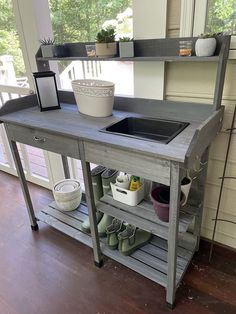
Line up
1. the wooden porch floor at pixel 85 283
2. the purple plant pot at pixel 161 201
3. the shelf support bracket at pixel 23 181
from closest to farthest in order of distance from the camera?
the purple plant pot at pixel 161 201, the wooden porch floor at pixel 85 283, the shelf support bracket at pixel 23 181

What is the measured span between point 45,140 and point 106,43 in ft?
2.15

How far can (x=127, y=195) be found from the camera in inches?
58.2

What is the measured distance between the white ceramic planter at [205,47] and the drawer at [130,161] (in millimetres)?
580

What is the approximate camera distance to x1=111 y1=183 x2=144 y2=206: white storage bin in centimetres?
146

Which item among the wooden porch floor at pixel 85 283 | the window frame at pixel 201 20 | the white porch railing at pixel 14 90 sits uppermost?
the window frame at pixel 201 20

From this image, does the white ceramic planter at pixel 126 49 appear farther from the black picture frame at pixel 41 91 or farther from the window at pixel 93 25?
the black picture frame at pixel 41 91

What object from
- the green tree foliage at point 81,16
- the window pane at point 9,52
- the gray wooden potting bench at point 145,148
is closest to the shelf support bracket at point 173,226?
the gray wooden potting bench at point 145,148

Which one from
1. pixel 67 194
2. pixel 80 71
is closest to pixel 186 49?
pixel 80 71

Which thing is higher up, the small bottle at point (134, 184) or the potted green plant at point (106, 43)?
the potted green plant at point (106, 43)

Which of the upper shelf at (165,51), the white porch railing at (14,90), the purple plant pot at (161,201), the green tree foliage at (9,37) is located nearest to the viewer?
the upper shelf at (165,51)

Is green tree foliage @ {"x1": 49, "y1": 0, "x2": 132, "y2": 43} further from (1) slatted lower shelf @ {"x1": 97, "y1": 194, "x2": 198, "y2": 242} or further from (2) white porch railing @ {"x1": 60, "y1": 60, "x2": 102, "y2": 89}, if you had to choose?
(1) slatted lower shelf @ {"x1": 97, "y1": 194, "x2": 198, "y2": 242}

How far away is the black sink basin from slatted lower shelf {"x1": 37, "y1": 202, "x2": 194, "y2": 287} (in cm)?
→ 75

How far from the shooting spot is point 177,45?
1333 millimetres

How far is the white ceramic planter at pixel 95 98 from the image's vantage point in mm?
1436
